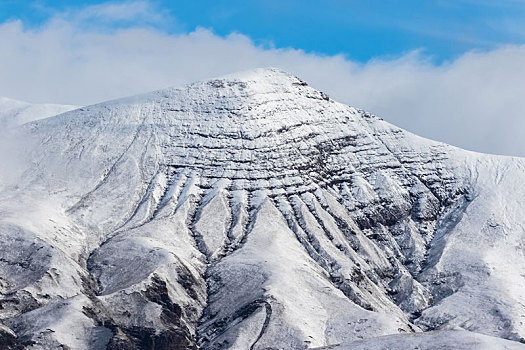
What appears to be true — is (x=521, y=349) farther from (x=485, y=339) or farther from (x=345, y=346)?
(x=345, y=346)

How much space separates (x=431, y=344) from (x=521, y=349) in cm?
1356

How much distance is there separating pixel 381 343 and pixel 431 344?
8.06m

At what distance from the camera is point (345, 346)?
164 m

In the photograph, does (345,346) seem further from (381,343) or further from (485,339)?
(485,339)

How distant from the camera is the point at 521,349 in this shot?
513ft

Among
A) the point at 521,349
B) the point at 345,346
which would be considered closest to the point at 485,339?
the point at 521,349

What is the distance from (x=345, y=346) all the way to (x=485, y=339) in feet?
71.3

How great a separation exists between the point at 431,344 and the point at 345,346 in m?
13.4

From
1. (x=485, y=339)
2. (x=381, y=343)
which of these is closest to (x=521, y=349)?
(x=485, y=339)

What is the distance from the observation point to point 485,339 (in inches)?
6344

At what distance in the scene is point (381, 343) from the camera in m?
164

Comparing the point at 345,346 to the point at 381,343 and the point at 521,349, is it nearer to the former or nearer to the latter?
the point at 381,343

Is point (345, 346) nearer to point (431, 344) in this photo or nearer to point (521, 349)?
point (431, 344)

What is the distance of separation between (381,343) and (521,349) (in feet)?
70.8
